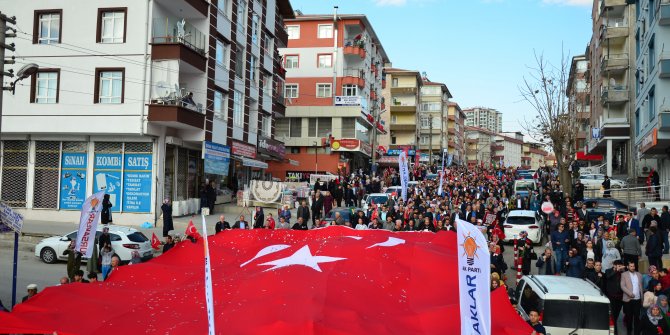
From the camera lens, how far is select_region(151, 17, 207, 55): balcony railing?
30.2m

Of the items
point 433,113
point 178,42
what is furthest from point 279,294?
point 433,113

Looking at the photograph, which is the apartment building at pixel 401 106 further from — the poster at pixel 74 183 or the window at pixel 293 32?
the poster at pixel 74 183

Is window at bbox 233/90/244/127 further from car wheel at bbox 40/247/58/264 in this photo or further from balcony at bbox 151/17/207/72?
car wheel at bbox 40/247/58/264

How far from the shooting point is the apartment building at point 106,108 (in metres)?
29.6

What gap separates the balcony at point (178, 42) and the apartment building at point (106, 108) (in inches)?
2.1

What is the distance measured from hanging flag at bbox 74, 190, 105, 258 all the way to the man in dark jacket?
499 inches

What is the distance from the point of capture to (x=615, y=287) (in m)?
14.2

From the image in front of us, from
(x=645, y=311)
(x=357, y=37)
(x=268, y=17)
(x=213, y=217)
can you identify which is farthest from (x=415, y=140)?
(x=645, y=311)

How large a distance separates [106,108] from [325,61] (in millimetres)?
37303

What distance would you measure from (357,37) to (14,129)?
134ft

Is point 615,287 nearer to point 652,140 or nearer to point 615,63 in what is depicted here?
point 652,140

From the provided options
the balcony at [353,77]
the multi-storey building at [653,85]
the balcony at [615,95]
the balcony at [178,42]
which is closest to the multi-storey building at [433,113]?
the balcony at [353,77]

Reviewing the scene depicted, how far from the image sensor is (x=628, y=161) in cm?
5059

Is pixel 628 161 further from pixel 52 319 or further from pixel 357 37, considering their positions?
pixel 52 319
